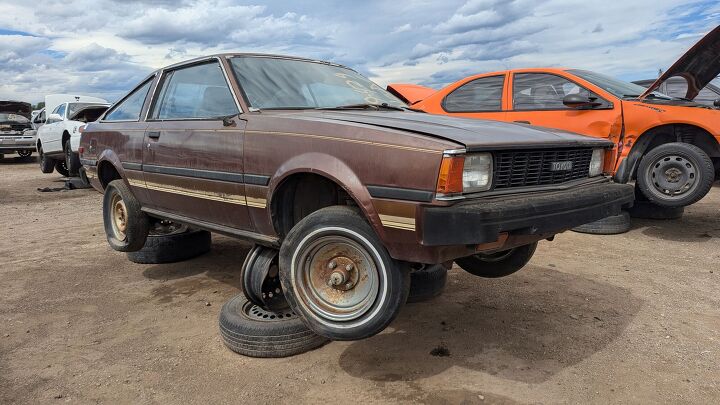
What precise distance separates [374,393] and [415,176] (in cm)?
110

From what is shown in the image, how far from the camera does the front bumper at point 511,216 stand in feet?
6.91

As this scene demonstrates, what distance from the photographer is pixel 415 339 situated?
3.06 m

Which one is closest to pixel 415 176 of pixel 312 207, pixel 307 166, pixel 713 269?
pixel 307 166

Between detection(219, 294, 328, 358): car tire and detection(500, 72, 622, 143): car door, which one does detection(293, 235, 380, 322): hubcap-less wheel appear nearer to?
detection(219, 294, 328, 358): car tire

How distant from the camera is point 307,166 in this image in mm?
2531

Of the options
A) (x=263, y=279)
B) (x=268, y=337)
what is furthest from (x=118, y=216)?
Answer: (x=268, y=337)

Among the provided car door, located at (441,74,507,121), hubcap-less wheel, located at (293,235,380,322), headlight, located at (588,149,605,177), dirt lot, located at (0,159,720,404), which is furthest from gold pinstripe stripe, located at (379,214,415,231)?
car door, located at (441,74,507,121)

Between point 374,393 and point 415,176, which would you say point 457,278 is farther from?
point 415,176

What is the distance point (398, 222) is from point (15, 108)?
19.6 m

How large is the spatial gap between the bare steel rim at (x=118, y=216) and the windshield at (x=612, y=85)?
5.00 m

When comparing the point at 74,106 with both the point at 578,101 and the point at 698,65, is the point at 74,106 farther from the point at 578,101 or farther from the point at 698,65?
the point at 698,65

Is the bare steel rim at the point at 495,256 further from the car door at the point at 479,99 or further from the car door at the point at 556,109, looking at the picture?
the car door at the point at 479,99

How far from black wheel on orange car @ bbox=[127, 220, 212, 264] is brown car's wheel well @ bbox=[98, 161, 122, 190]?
0.56m

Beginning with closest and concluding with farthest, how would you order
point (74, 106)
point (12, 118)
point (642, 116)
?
1. point (642, 116)
2. point (74, 106)
3. point (12, 118)
